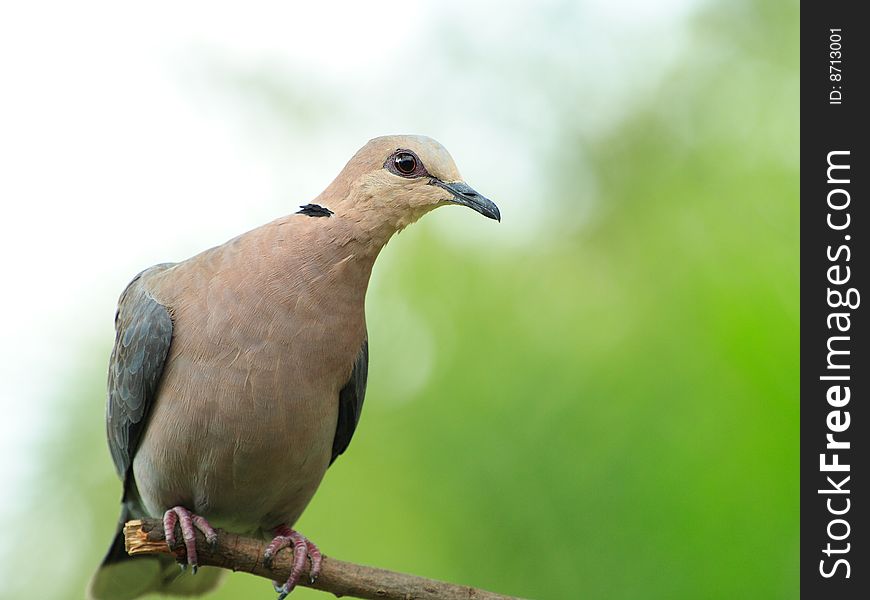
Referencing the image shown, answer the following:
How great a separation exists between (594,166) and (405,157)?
6471 mm

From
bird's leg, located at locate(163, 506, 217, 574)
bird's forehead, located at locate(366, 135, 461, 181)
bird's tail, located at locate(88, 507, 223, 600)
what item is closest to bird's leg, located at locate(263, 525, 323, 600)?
bird's leg, located at locate(163, 506, 217, 574)

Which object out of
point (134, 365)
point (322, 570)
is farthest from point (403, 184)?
point (322, 570)

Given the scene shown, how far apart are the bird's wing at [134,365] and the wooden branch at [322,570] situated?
629mm

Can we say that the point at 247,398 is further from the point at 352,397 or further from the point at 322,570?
the point at 322,570

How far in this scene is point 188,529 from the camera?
4.26 meters

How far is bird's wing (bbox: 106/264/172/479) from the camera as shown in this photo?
4.42 metres

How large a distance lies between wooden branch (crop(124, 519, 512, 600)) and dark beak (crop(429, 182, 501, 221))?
5.14ft

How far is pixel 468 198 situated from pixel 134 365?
1.68 m

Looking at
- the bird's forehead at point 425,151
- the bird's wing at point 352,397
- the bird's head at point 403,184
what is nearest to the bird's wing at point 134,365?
the bird's wing at point 352,397

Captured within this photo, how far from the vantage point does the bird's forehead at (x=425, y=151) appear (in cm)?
437

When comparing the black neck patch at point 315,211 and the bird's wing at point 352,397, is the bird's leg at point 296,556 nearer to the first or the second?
the bird's wing at point 352,397

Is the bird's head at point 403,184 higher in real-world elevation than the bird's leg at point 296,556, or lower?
higher
